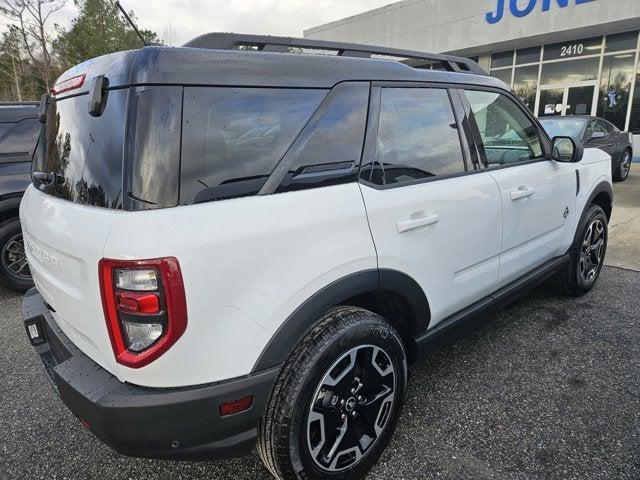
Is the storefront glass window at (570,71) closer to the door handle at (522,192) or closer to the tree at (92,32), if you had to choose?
the door handle at (522,192)

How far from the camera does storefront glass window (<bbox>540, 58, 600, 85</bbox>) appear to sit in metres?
→ 14.1

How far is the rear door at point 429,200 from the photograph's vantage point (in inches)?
78.3

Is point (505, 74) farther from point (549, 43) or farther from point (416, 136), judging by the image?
point (416, 136)

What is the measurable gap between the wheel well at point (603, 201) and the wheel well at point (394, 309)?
251 centimetres

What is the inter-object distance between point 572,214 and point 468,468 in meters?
2.26

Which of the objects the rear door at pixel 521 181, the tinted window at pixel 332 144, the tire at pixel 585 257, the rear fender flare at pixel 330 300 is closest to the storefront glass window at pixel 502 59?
the tire at pixel 585 257

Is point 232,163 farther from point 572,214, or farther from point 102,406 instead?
point 572,214

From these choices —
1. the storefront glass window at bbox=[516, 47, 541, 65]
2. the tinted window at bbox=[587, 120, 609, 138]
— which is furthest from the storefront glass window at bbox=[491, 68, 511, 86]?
the tinted window at bbox=[587, 120, 609, 138]

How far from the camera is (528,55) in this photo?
15875mm

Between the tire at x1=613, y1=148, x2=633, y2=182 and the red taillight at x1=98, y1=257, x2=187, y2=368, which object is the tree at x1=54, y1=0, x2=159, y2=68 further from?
the red taillight at x1=98, y1=257, x2=187, y2=368

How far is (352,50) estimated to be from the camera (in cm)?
211

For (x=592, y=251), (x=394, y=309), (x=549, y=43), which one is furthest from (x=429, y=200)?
(x=549, y=43)

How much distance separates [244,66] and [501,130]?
6.63 feet

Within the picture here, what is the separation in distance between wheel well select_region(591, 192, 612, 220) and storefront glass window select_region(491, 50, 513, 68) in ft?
47.7
